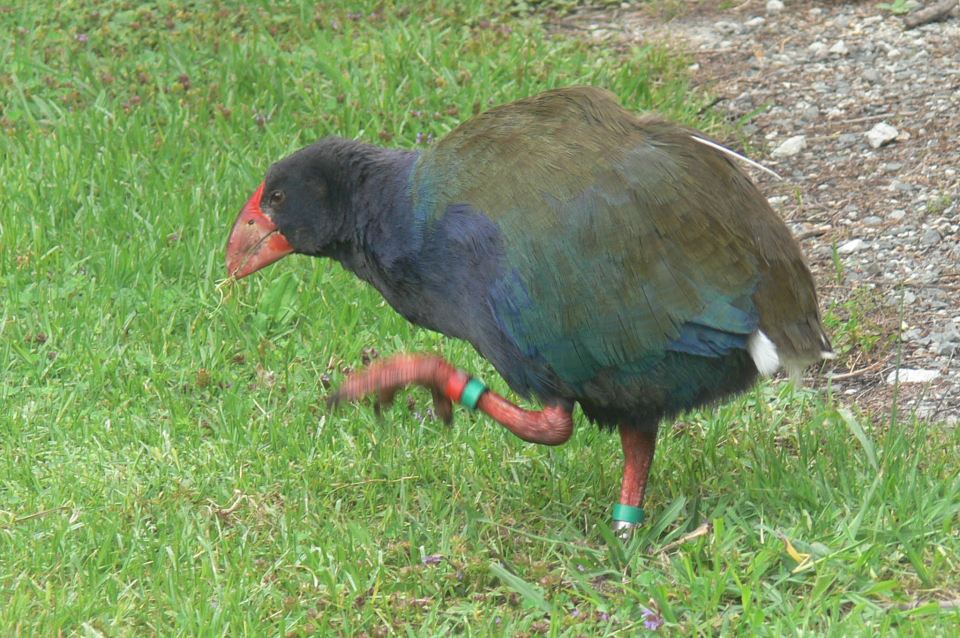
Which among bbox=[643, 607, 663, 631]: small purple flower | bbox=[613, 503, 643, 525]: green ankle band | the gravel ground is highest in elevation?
bbox=[643, 607, 663, 631]: small purple flower

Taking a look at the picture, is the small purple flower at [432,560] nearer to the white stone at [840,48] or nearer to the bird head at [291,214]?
the bird head at [291,214]

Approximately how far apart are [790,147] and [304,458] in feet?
7.93

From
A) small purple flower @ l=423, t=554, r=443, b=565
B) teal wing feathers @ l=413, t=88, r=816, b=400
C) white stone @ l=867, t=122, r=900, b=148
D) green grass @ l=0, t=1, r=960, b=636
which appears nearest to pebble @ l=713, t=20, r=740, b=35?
green grass @ l=0, t=1, r=960, b=636

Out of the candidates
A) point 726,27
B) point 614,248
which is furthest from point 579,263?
point 726,27

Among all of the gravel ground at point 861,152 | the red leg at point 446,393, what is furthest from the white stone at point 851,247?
the red leg at point 446,393

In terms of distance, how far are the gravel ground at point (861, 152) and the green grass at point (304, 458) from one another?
0.90 ft

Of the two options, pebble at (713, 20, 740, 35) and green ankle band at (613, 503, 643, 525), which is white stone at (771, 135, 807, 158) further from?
green ankle band at (613, 503, 643, 525)

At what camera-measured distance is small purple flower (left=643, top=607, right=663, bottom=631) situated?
9.16ft

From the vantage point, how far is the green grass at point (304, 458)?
115 inches

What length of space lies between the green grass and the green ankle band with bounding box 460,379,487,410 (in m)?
0.31

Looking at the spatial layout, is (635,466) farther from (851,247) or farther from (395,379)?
(851,247)

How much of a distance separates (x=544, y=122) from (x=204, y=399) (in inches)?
51.7

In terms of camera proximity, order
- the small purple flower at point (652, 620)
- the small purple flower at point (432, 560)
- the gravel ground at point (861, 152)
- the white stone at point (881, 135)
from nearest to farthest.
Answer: the small purple flower at point (652, 620) < the small purple flower at point (432, 560) < the gravel ground at point (861, 152) < the white stone at point (881, 135)

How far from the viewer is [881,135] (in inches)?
195
